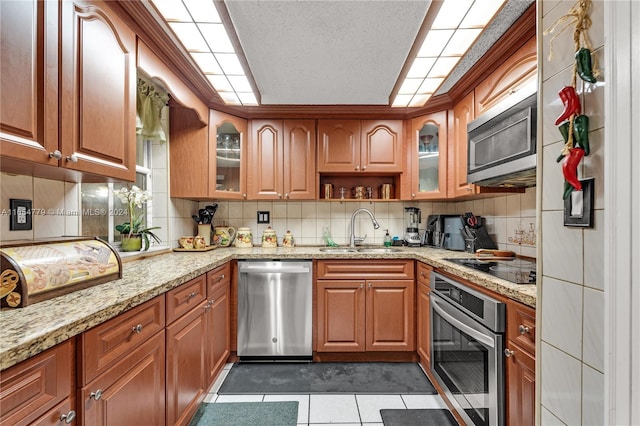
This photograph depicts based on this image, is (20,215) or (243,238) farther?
(243,238)

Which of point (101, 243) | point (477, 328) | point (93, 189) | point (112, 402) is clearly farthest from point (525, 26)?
point (93, 189)

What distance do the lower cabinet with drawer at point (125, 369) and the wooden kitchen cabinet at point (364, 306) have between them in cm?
128

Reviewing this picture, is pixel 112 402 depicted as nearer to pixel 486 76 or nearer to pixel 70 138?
pixel 70 138

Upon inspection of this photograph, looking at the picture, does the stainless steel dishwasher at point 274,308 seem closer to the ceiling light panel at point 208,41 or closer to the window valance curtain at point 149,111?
the window valance curtain at point 149,111

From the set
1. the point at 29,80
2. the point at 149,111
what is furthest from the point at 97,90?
the point at 149,111

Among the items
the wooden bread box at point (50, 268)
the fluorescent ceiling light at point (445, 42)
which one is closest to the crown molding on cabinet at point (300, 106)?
the fluorescent ceiling light at point (445, 42)

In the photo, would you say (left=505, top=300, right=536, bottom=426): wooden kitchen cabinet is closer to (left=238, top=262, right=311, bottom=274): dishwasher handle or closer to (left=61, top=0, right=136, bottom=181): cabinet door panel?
(left=238, top=262, right=311, bottom=274): dishwasher handle

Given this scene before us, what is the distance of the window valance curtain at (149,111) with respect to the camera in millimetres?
2037

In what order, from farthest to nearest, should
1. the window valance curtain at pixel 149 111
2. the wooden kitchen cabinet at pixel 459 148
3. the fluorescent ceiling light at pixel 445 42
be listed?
the wooden kitchen cabinet at pixel 459 148 < the window valance curtain at pixel 149 111 < the fluorescent ceiling light at pixel 445 42

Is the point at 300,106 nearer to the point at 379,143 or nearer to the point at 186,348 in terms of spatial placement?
the point at 379,143

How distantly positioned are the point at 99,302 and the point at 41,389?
0.88ft

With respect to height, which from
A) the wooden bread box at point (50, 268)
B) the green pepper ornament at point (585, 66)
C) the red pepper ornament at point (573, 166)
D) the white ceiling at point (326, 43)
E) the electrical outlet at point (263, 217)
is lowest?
the wooden bread box at point (50, 268)

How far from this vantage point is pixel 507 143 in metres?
1.48

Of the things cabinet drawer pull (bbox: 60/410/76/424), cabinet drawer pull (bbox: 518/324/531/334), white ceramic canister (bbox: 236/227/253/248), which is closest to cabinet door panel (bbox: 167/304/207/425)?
cabinet drawer pull (bbox: 60/410/76/424)
